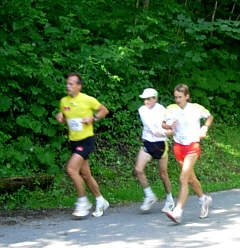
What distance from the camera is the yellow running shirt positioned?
677 cm

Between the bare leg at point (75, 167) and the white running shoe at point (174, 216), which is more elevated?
the bare leg at point (75, 167)

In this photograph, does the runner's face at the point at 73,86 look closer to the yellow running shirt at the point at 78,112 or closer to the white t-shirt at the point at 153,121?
the yellow running shirt at the point at 78,112

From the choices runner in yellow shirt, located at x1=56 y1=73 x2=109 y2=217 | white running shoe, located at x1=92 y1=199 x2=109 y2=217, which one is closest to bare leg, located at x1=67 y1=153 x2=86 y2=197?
runner in yellow shirt, located at x1=56 y1=73 x2=109 y2=217

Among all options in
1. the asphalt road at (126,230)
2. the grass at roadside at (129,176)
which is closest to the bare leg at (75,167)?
the asphalt road at (126,230)

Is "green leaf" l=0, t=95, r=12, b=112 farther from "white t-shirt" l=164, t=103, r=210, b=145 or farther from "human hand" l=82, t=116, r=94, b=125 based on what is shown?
"white t-shirt" l=164, t=103, r=210, b=145

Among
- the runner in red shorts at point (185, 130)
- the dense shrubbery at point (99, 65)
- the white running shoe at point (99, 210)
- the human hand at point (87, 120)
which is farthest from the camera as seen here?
the dense shrubbery at point (99, 65)

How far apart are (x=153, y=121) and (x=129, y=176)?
2.90 m

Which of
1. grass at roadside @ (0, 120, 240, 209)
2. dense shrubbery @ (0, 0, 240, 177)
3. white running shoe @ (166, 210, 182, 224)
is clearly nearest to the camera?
white running shoe @ (166, 210, 182, 224)

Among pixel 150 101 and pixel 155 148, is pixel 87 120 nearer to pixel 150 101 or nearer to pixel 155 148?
pixel 150 101

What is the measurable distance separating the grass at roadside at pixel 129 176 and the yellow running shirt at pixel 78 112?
145cm

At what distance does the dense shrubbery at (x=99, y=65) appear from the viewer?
30.1 ft

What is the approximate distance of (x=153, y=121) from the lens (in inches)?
276

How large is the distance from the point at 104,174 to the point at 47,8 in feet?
13.4

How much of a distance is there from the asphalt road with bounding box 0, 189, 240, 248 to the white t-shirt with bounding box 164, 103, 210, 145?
3.86 ft
